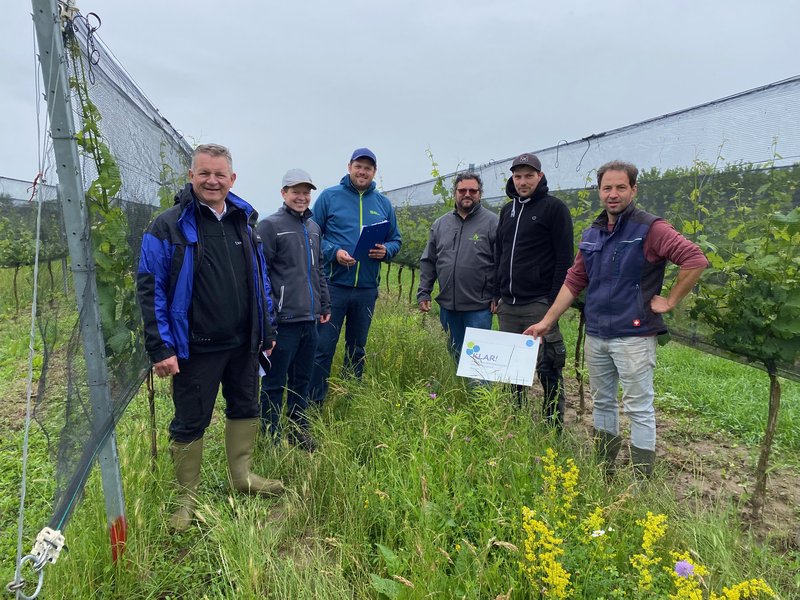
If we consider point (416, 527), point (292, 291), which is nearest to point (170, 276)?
point (292, 291)

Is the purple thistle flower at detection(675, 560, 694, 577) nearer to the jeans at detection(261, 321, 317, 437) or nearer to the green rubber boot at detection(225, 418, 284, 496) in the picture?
the green rubber boot at detection(225, 418, 284, 496)

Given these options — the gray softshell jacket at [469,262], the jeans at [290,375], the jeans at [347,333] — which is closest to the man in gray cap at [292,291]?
the jeans at [290,375]

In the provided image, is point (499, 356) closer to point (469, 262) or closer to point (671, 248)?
point (469, 262)

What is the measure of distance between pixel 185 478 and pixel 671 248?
2737 millimetres

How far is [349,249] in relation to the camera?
12.2 feet

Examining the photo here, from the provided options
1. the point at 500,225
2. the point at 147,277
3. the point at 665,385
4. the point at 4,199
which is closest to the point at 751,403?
the point at 665,385

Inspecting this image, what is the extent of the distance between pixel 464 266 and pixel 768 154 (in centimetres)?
223

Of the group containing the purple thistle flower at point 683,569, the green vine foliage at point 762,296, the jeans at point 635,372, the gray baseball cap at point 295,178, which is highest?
the gray baseball cap at point 295,178

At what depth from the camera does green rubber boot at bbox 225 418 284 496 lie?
8.68 ft

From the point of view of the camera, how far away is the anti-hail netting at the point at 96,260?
5.67 feet

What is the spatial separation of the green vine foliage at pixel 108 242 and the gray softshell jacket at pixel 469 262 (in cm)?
210

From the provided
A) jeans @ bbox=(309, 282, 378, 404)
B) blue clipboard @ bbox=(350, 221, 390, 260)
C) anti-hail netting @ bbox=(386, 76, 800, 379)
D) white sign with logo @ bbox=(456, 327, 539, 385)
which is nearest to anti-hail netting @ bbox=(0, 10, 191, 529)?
jeans @ bbox=(309, 282, 378, 404)

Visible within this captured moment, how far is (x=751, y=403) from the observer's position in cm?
415

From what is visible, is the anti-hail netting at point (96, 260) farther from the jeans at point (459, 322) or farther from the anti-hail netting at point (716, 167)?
the anti-hail netting at point (716, 167)
